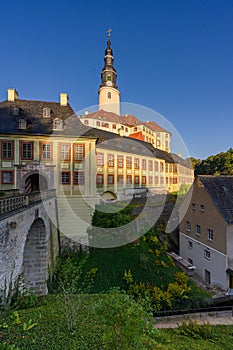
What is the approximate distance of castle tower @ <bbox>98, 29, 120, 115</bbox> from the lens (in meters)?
52.6

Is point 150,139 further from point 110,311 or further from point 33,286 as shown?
point 110,311

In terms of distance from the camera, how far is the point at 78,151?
17906mm

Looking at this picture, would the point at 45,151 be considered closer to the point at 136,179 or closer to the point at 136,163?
A: the point at 136,163

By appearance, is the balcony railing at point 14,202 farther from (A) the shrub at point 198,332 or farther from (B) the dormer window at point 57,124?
(B) the dormer window at point 57,124

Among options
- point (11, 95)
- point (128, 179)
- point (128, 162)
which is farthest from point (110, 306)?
point (128, 162)

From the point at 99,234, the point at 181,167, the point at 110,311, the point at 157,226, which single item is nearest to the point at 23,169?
the point at 99,234

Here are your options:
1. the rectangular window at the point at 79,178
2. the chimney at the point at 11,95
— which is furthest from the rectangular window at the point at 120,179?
the chimney at the point at 11,95

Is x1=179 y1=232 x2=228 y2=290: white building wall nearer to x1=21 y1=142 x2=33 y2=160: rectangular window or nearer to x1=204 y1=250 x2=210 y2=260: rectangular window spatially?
x1=204 y1=250 x2=210 y2=260: rectangular window

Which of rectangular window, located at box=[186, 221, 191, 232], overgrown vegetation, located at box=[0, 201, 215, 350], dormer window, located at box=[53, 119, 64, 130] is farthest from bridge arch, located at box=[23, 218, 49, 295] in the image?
rectangular window, located at box=[186, 221, 191, 232]

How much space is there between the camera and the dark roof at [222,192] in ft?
47.7

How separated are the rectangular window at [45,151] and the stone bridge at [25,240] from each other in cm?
608

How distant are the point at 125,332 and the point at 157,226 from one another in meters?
17.9

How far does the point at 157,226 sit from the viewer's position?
20.7 m

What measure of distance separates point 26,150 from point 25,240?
11.3 metres
